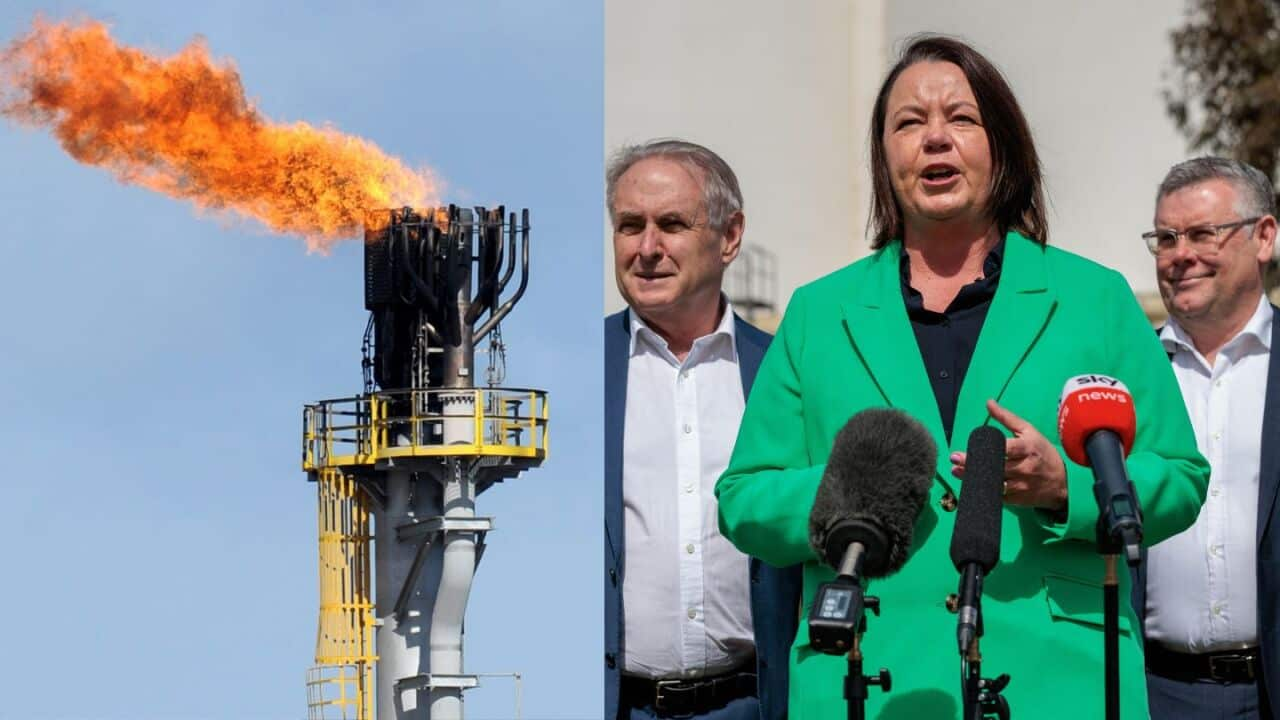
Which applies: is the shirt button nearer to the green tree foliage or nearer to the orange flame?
the orange flame

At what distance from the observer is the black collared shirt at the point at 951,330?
4805 mm

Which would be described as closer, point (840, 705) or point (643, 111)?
point (840, 705)

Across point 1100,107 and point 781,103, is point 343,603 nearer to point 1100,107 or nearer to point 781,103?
point 781,103

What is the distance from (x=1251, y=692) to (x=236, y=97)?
3631mm

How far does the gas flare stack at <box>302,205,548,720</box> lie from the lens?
589 cm

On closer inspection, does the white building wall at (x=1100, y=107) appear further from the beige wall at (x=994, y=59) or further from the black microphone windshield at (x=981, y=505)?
the black microphone windshield at (x=981, y=505)

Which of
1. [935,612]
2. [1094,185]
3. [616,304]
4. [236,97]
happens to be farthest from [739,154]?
[935,612]

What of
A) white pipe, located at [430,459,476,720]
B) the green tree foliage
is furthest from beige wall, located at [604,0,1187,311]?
white pipe, located at [430,459,476,720]

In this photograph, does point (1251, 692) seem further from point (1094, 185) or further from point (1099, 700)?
point (1094, 185)

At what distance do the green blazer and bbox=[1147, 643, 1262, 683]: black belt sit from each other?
1.73 m

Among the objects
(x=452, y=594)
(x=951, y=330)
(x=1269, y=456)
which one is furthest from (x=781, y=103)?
(x=951, y=330)

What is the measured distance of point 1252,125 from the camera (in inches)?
664

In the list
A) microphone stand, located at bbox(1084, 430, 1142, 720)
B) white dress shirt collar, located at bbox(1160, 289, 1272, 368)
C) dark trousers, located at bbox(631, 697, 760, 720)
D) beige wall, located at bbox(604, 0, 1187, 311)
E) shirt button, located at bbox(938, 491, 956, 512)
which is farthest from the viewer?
beige wall, located at bbox(604, 0, 1187, 311)

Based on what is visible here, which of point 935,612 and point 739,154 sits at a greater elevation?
point 739,154
